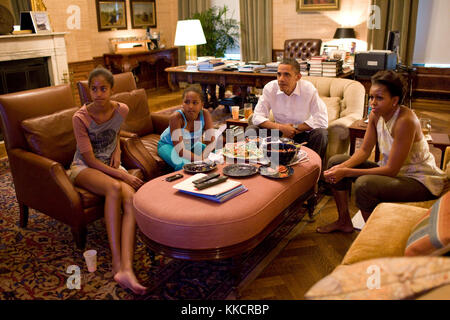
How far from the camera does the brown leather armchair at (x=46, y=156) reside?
95.0 inches

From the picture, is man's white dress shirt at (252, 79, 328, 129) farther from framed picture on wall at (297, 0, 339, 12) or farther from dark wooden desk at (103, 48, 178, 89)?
dark wooden desk at (103, 48, 178, 89)

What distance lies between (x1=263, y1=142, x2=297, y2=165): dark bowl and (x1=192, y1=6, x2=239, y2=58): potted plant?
5343mm

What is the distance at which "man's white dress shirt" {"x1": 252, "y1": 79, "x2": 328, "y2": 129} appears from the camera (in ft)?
10.4

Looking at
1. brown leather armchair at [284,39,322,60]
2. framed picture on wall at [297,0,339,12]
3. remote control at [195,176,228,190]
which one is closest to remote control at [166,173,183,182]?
remote control at [195,176,228,190]

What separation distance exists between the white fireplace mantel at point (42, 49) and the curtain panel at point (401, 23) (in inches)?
181

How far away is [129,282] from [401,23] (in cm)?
583

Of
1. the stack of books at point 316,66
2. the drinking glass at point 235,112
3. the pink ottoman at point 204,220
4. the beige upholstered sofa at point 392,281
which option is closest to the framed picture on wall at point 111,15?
the stack of books at point 316,66

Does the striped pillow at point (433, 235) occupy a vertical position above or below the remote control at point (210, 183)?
above

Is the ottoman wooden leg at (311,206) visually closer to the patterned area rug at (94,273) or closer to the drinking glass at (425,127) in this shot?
the patterned area rug at (94,273)

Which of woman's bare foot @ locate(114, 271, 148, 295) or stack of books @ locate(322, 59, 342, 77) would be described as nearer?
A: woman's bare foot @ locate(114, 271, 148, 295)

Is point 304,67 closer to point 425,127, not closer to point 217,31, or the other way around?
point 425,127

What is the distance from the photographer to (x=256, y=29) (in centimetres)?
761
